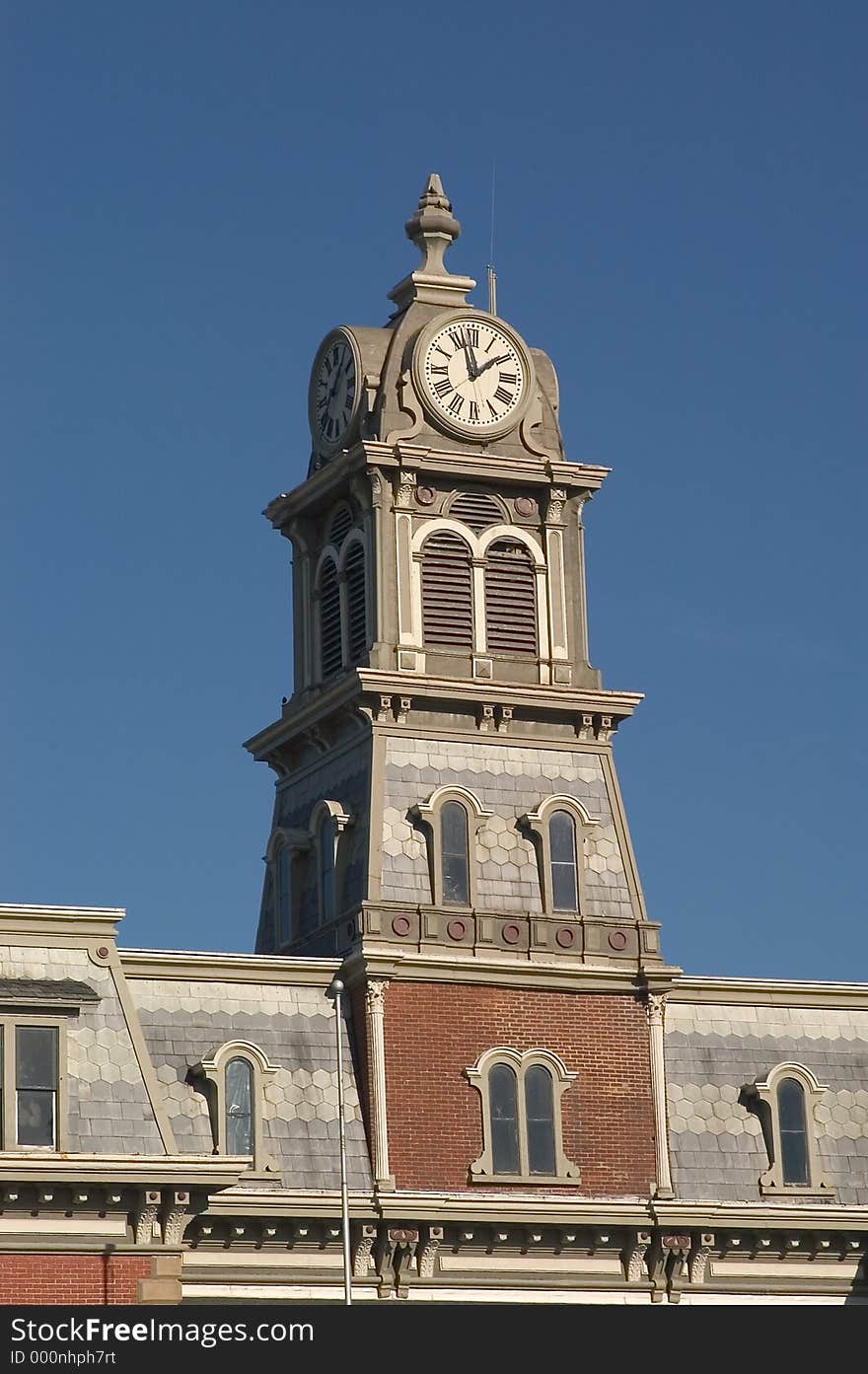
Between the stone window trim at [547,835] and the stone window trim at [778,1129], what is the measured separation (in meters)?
5.09

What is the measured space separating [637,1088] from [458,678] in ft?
28.5

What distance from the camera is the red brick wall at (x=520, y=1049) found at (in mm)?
62531

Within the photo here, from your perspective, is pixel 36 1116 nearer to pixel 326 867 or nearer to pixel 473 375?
pixel 326 867

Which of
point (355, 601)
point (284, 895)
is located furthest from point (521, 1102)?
point (355, 601)

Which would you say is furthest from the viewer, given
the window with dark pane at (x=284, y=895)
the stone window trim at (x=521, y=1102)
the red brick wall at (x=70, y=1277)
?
the window with dark pane at (x=284, y=895)

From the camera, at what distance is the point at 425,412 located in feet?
222

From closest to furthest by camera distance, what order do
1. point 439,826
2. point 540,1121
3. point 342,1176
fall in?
point 342,1176 < point 540,1121 < point 439,826

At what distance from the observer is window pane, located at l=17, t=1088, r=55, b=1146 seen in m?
57.5

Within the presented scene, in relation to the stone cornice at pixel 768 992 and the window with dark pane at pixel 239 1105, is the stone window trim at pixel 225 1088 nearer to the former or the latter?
the window with dark pane at pixel 239 1105

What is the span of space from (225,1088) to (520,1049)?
586 cm

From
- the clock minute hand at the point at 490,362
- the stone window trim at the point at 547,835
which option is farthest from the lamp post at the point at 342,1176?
the clock minute hand at the point at 490,362

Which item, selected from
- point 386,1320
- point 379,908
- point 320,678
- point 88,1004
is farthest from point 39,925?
point 386,1320

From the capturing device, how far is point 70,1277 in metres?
56.3

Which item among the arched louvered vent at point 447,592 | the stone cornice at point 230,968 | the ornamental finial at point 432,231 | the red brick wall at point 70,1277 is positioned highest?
the ornamental finial at point 432,231
